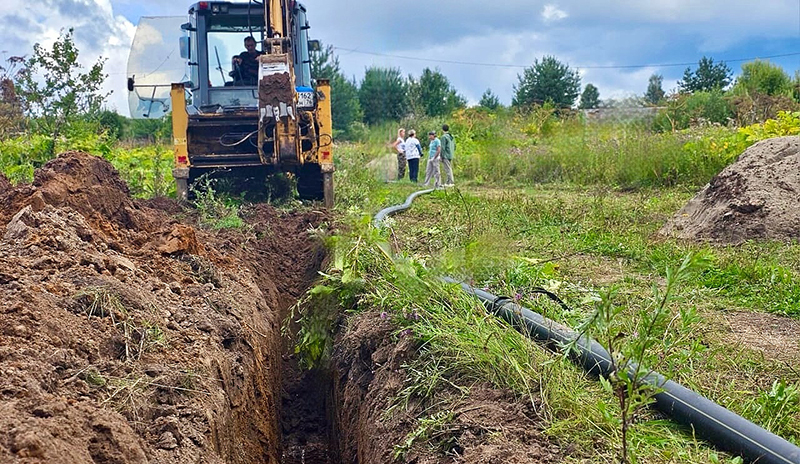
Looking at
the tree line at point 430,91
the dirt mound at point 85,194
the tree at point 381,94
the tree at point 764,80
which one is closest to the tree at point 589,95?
the tree line at point 430,91

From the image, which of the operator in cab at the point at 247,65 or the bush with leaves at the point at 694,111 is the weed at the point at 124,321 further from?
the bush with leaves at the point at 694,111

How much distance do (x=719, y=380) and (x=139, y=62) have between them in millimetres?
10282

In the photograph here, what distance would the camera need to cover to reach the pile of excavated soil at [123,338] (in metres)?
2.72

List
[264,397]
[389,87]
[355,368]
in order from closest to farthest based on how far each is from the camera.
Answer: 1. [355,368]
2. [264,397]
3. [389,87]

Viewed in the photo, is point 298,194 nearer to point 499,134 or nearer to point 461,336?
point 461,336

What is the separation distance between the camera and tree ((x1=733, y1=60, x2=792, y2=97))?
25250 millimetres

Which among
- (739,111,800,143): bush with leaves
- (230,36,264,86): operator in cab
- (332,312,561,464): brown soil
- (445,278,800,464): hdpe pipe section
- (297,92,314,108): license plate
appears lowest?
(332,312,561,464): brown soil

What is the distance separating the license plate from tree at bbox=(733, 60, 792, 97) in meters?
18.7

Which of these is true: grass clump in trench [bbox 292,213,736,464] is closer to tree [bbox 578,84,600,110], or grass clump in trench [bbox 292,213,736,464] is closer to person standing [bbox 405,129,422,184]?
person standing [bbox 405,129,422,184]

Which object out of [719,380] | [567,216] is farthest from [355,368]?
[567,216]

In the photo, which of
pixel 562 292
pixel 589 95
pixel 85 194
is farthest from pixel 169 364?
pixel 589 95

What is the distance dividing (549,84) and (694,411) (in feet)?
148

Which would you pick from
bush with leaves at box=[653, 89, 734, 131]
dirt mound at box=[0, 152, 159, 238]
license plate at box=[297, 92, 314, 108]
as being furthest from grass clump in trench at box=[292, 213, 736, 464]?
bush with leaves at box=[653, 89, 734, 131]

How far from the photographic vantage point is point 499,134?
25.2 m
